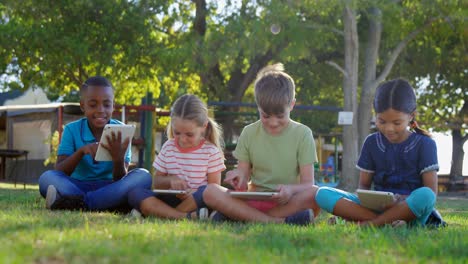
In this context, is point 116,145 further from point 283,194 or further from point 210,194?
point 283,194

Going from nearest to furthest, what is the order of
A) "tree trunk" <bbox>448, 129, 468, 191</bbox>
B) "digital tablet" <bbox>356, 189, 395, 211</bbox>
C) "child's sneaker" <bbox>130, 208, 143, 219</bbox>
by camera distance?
1. "digital tablet" <bbox>356, 189, 395, 211</bbox>
2. "child's sneaker" <bbox>130, 208, 143, 219</bbox>
3. "tree trunk" <bbox>448, 129, 468, 191</bbox>

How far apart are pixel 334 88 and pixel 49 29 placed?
10.8 m

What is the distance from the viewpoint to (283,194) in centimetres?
457

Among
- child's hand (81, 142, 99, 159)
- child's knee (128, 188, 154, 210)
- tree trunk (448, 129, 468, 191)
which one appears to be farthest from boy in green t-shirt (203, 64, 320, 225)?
tree trunk (448, 129, 468, 191)

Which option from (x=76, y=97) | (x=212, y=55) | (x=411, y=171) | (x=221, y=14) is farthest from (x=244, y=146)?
(x=76, y=97)

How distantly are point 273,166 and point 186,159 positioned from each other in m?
0.70

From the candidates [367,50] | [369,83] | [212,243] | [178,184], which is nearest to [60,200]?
[178,184]

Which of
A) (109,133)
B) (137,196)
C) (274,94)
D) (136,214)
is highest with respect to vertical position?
(274,94)

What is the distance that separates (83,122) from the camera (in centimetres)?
601

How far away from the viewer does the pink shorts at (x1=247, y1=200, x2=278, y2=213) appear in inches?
192

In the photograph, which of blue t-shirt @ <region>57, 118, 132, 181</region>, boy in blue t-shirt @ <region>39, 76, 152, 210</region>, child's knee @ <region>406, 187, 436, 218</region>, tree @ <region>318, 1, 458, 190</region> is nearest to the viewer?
A: child's knee @ <region>406, 187, 436, 218</region>

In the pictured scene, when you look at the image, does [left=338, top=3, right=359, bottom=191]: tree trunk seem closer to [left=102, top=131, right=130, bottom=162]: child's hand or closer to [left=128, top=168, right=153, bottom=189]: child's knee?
[left=128, top=168, right=153, bottom=189]: child's knee

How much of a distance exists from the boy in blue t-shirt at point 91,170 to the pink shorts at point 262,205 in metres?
1.00

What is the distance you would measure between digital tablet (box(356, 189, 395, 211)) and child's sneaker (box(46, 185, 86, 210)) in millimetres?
2239
